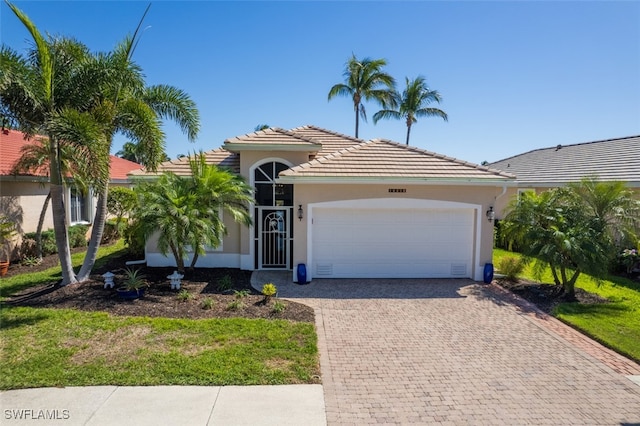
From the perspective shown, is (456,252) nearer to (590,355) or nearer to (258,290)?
(590,355)

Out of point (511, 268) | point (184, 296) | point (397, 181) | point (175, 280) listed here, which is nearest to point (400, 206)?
point (397, 181)

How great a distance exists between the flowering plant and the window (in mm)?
22981

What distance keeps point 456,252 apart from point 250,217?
713 centimetres

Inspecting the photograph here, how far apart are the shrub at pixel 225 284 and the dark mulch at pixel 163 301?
15 cm

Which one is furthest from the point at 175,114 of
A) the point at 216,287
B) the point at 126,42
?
the point at 216,287

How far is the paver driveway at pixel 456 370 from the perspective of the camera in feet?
16.1

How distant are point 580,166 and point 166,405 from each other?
22.1 metres

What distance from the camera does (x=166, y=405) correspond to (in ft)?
15.9

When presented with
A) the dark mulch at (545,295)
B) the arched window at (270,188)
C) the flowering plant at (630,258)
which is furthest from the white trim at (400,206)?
the flowering plant at (630,258)

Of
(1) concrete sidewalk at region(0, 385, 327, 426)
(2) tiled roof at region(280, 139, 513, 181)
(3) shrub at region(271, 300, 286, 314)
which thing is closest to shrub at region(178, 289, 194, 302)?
(3) shrub at region(271, 300, 286, 314)

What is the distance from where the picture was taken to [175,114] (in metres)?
11.1

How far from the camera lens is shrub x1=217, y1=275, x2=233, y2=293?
1013 cm

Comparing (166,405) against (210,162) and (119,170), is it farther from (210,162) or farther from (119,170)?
(119,170)

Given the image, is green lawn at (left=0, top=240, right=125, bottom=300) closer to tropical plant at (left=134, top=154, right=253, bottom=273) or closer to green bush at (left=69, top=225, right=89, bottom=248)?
green bush at (left=69, top=225, right=89, bottom=248)
